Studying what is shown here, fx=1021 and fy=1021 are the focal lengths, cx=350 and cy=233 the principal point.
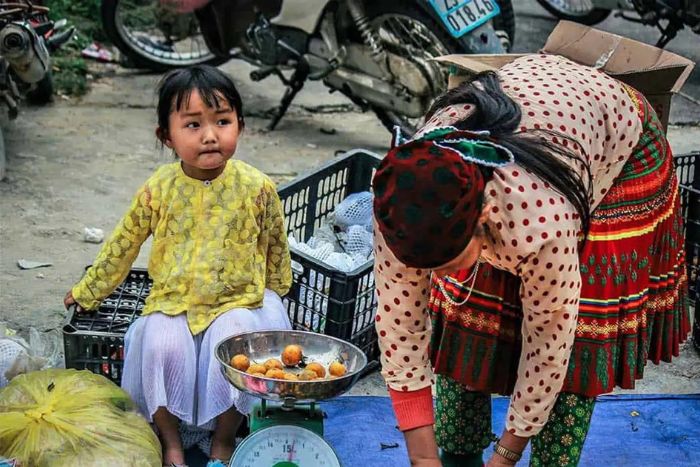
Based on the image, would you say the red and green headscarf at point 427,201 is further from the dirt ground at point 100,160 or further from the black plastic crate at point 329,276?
the dirt ground at point 100,160

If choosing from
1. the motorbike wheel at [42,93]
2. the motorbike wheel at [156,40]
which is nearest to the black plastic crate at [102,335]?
the motorbike wheel at [42,93]

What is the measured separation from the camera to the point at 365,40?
16.5 ft

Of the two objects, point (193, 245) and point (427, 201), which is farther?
point (193, 245)

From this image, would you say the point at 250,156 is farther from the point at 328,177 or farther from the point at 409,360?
the point at 409,360

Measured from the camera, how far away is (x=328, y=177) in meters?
3.46

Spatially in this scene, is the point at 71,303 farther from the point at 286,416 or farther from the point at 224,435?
the point at 286,416

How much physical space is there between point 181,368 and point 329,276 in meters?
0.52

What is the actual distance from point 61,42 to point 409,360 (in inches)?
146

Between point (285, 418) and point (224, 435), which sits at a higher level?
point (285, 418)

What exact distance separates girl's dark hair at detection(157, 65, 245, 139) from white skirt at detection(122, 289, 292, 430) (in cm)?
49

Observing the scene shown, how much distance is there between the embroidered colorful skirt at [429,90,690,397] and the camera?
2.08m

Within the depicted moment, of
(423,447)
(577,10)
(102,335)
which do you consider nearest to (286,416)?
(423,447)

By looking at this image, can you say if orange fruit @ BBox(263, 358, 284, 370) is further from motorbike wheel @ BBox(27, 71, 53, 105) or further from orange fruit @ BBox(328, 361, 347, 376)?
motorbike wheel @ BBox(27, 71, 53, 105)

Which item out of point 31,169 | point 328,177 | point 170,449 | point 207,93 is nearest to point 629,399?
point 328,177
